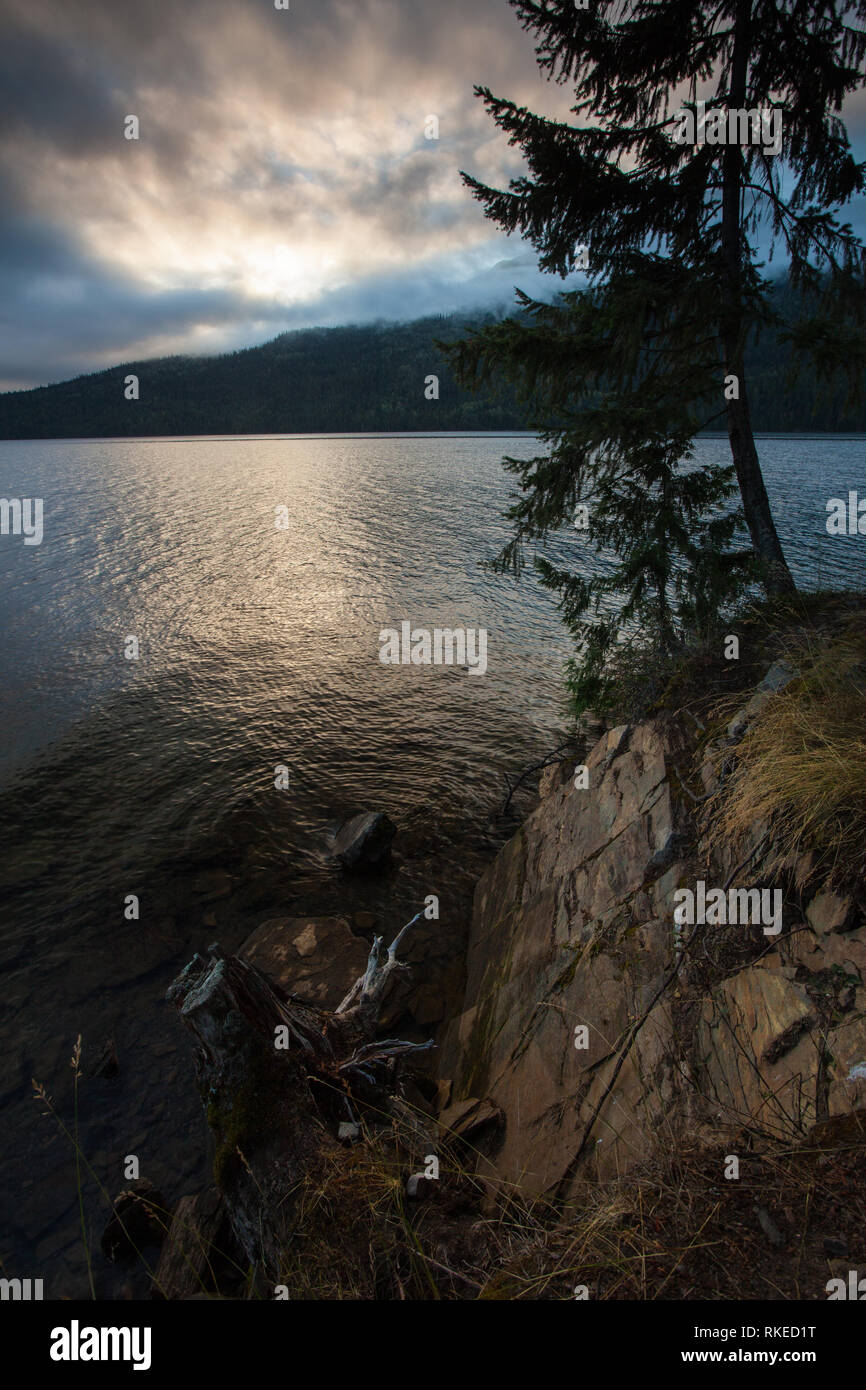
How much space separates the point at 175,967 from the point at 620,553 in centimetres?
1062

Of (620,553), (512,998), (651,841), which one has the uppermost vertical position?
(620,553)

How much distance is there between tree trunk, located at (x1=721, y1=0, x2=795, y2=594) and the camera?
9.22 meters

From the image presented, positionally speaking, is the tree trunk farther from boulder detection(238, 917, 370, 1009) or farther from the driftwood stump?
the driftwood stump

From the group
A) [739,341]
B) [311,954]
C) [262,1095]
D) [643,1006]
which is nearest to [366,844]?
[311,954]

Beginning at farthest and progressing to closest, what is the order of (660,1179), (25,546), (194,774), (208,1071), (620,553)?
(25,546), (194,774), (620,553), (208,1071), (660,1179)

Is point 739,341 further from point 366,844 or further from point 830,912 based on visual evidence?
point 366,844

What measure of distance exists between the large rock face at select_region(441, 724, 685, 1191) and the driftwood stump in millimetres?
1431

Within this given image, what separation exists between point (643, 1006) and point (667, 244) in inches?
494

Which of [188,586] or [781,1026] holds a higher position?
[188,586]

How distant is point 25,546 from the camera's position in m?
37.7

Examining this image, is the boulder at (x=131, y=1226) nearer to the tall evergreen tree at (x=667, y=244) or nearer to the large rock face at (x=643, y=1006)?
the large rock face at (x=643, y=1006)

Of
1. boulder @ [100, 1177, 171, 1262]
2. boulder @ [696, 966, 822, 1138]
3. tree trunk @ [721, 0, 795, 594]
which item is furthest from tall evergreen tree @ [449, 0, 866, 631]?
boulder @ [100, 1177, 171, 1262]

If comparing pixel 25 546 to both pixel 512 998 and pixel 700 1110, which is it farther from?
pixel 700 1110

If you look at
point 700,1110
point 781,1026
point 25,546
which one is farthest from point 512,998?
point 25,546
